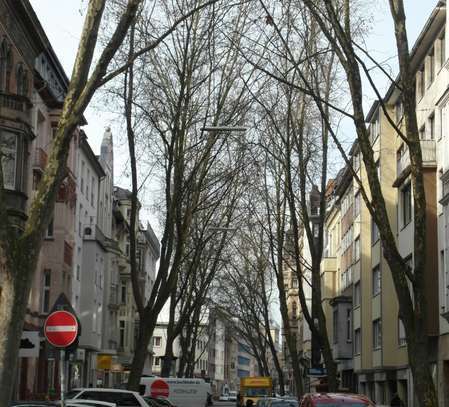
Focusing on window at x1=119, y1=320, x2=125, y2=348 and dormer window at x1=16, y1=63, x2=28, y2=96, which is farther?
window at x1=119, y1=320, x2=125, y2=348

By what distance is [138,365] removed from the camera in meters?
29.6

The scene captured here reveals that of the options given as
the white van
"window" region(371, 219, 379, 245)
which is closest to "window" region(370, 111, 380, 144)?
"window" region(371, 219, 379, 245)

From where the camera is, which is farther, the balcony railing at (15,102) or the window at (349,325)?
the window at (349,325)

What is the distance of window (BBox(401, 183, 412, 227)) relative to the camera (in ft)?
136

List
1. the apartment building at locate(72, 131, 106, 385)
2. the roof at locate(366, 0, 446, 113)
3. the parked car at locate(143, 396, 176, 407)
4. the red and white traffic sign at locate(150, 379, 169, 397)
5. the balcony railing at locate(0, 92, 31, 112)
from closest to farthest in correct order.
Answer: the balcony railing at locate(0, 92, 31, 112) < the parked car at locate(143, 396, 176, 407) < the roof at locate(366, 0, 446, 113) < the red and white traffic sign at locate(150, 379, 169, 397) < the apartment building at locate(72, 131, 106, 385)

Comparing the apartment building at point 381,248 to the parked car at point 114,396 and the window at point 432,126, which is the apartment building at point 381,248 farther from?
the parked car at point 114,396

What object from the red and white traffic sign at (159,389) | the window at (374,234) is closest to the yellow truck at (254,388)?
the window at (374,234)

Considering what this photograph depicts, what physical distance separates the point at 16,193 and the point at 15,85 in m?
4.64

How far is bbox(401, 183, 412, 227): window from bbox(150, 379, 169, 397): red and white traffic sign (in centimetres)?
1249

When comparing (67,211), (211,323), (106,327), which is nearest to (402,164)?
(67,211)

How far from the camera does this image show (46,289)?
47531 mm

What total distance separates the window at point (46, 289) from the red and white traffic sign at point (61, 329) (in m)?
33.7

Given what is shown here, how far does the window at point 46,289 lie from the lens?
4698 centimetres

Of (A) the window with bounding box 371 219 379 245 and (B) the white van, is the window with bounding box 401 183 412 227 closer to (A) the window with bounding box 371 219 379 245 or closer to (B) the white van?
(A) the window with bounding box 371 219 379 245
